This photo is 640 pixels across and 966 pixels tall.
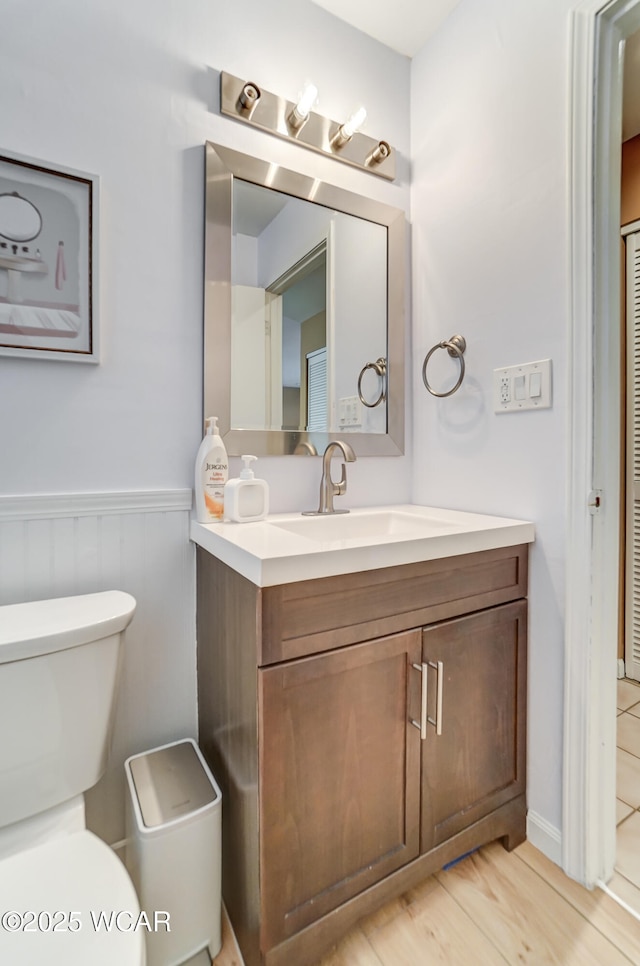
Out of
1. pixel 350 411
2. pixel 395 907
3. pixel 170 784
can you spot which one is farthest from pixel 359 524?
pixel 395 907

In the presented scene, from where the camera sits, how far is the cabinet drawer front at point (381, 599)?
86cm

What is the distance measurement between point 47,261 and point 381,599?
1.09m

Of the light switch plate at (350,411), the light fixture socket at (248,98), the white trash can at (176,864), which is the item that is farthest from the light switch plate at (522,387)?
the white trash can at (176,864)

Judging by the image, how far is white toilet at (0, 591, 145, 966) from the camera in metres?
0.64

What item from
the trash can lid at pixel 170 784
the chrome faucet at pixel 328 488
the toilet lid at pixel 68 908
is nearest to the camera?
the toilet lid at pixel 68 908

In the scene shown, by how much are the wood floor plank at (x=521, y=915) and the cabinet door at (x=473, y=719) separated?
0.15 m

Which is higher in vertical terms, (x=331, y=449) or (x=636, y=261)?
(x=636, y=261)

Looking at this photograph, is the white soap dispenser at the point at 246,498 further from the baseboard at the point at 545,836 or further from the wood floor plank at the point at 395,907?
the baseboard at the point at 545,836

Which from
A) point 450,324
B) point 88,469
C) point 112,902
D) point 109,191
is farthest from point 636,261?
point 112,902

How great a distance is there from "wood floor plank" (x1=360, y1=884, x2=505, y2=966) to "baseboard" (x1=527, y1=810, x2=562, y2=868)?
0.31 meters

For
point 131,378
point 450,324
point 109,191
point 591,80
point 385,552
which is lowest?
point 385,552

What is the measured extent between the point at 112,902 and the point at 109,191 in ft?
4.77

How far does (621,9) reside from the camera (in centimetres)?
104

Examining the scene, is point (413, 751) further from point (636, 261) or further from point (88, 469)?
point (636, 261)
